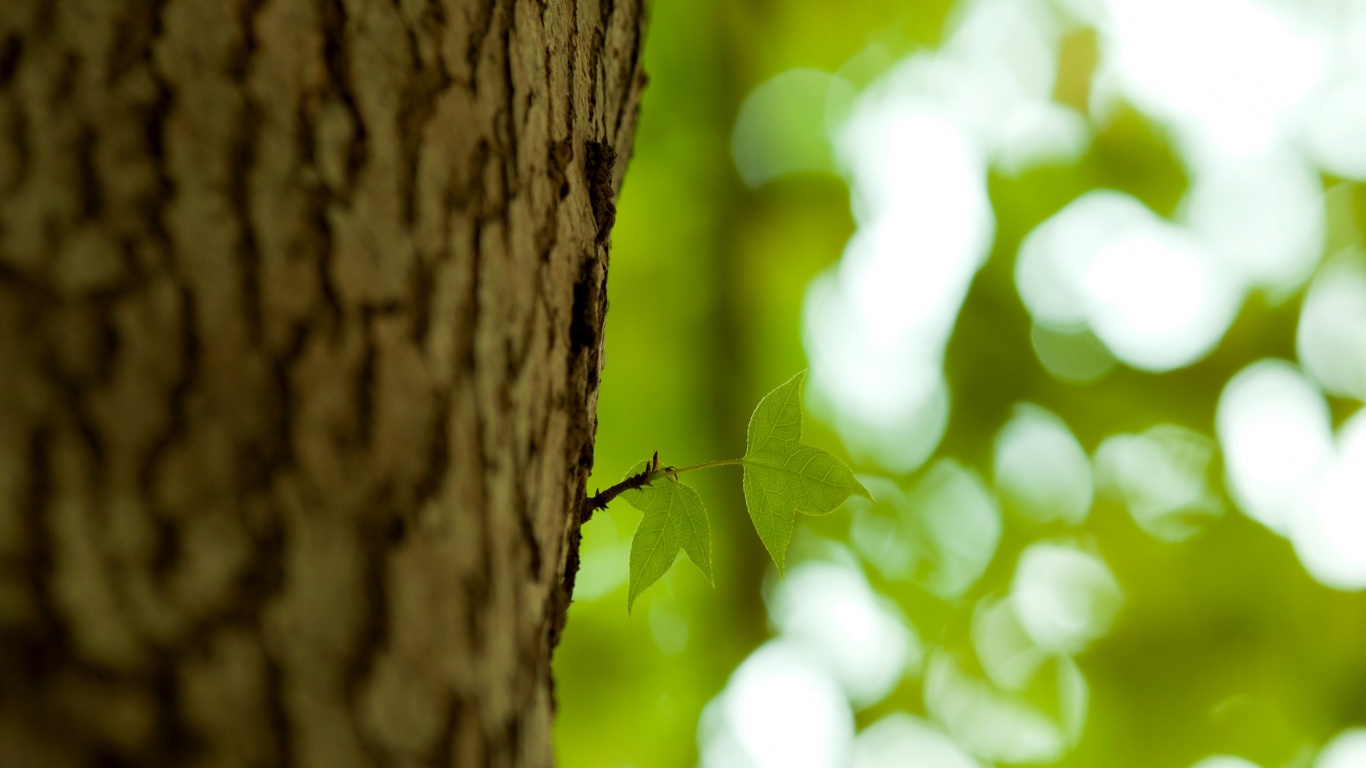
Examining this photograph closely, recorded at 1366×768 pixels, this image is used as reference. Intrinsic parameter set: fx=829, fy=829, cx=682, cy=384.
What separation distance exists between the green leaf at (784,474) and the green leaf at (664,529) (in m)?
0.09

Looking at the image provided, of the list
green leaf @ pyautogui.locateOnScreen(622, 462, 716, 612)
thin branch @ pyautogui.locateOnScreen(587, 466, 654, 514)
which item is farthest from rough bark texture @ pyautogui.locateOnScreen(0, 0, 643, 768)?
green leaf @ pyautogui.locateOnScreen(622, 462, 716, 612)

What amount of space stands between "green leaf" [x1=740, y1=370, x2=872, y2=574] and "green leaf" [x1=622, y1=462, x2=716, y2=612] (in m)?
0.09

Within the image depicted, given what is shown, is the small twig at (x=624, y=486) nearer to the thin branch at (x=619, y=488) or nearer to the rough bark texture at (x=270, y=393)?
the thin branch at (x=619, y=488)

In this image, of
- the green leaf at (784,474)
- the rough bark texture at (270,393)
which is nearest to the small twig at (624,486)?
the green leaf at (784,474)

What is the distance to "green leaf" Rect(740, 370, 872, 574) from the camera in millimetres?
1178

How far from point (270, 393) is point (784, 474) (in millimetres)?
764

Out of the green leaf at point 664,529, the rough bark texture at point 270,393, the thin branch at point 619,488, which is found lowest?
the green leaf at point 664,529

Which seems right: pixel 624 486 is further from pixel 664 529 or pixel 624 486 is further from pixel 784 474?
pixel 784 474

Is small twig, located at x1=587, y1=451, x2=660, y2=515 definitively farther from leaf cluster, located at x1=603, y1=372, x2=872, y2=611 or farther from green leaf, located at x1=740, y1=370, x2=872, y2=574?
green leaf, located at x1=740, y1=370, x2=872, y2=574

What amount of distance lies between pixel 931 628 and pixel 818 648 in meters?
0.88

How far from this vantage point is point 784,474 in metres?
1.20

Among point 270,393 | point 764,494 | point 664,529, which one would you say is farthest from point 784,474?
point 270,393

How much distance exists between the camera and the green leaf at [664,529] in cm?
117

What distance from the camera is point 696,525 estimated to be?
1173mm
